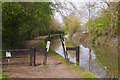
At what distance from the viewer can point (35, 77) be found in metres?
5.96

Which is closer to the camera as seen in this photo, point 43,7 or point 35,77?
point 35,77

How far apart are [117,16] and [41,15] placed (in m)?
15.5

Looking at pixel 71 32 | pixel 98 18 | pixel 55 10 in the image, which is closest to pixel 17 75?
pixel 55 10

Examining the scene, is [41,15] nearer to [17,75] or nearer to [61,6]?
[61,6]

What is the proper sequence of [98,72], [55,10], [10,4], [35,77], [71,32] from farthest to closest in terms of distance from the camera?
1. [71,32]
2. [55,10]
3. [10,4]
4. [98,72]
5. [35,77]

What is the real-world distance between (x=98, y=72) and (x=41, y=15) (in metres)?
6.46

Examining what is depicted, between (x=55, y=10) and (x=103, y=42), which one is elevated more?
(x=55, y=10)

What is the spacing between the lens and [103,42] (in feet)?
81.5

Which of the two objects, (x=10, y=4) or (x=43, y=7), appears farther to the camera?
(x=43, y=7)

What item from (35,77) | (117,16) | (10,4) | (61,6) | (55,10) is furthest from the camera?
(117,16)

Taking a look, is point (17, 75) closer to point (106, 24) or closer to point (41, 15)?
point (41, 15)

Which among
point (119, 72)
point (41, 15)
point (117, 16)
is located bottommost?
point (119, 72)

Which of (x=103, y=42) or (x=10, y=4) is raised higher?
(x=10, y=4)

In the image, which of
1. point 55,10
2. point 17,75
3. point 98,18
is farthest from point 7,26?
point 98,18
